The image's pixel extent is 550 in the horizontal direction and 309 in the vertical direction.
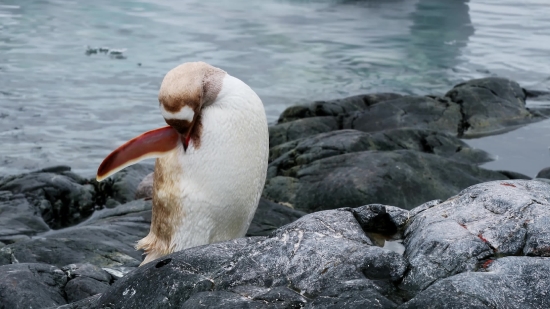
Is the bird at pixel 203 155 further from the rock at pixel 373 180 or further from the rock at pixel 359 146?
the rock at pixel 359 146

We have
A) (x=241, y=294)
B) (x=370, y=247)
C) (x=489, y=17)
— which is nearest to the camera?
(x=241, y=294)

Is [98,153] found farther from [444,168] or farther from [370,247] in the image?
[370,247]

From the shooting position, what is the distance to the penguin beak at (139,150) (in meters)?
4.11

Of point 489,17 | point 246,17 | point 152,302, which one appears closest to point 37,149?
point 152,302

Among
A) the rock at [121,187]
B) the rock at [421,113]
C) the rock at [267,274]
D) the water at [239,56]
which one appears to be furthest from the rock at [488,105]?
the rock at [267,274]

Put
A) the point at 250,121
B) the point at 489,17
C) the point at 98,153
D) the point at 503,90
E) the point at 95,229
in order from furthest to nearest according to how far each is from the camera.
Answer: the point at 489,17, the point at 503,90, the point at 98,153, the point at 95,229, the point at 250,121

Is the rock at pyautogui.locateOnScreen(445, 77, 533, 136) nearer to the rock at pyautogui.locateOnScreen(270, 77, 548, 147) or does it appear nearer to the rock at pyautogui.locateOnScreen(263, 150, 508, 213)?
the rock at pyautogui.locateOnScreen(270, 77, 548, 147)

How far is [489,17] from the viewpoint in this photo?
2223cm

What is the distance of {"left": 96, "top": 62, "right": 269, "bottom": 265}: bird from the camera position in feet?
13.0

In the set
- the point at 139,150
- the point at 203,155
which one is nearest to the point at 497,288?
the point at 203,155

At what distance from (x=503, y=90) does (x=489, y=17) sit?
11422 millimetres

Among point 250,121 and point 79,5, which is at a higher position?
point 250,121

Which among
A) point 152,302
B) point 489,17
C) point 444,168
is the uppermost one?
point 152,302

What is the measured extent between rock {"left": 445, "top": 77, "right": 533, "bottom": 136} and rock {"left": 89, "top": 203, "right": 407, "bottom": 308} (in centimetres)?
790
